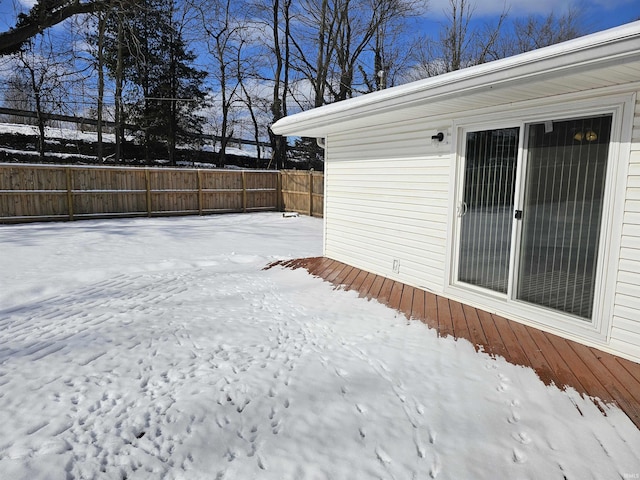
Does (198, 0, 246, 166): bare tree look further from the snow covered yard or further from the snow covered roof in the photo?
the snow covered yard

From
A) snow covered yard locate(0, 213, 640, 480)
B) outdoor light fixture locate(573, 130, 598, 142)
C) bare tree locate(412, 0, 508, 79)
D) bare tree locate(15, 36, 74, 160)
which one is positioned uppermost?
bare tree locate(412, 0, 508, 79)

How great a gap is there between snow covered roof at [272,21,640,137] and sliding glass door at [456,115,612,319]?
34 cm

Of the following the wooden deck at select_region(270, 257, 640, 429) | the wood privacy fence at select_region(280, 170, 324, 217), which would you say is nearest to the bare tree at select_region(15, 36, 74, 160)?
the wood privacy fence at select_region(280, 170, 324, 217)

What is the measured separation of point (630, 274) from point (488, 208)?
1244 mm

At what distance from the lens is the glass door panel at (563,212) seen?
9.59ft

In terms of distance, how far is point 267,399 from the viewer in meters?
2.41

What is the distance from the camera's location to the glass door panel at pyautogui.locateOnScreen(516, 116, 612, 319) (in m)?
2.92

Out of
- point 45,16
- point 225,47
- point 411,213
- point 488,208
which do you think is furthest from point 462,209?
point 225,47

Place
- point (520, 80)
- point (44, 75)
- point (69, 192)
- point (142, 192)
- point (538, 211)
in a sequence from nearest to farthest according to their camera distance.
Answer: point (520, 80) → point (538, 211) → point (69, 192) → point (142, 192) → point (44, 75)

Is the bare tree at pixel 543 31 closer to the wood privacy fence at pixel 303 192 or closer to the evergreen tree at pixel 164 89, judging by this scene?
the wood privacy fence at pixel 303 192

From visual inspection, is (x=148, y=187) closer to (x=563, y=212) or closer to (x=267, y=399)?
(x=267, y=399)

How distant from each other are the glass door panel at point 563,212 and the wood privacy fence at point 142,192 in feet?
29.6

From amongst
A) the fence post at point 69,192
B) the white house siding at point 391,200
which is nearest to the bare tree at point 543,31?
the white house siding at point 391,200

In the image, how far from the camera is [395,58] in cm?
1759
